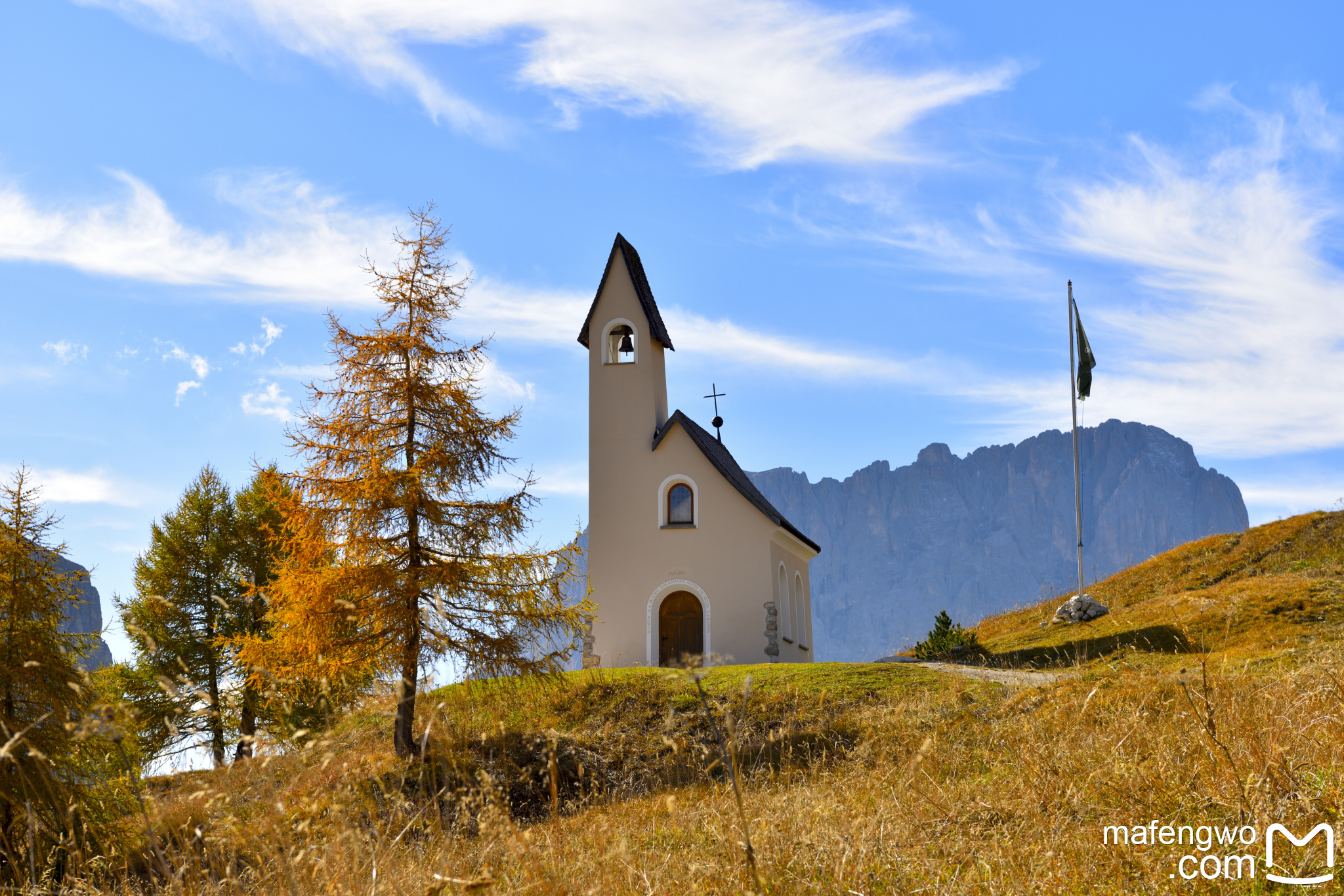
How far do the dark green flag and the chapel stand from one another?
8.68m

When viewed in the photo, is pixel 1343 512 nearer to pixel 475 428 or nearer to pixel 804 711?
pixel 804 711

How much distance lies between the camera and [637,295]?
22719 mm

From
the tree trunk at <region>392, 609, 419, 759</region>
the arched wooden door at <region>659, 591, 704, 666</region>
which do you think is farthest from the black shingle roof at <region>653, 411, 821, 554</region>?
the tree trunk at <region>392, 609, 419, 759</region>

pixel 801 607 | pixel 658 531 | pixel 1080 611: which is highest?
pixel 658 531

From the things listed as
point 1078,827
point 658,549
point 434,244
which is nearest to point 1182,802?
point 1078,827

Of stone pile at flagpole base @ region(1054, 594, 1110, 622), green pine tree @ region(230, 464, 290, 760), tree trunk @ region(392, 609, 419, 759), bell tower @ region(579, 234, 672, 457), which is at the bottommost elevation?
tree trunk @ region(392, 609, 419, 759)

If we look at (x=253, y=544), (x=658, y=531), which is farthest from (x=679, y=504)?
(x=253, y=544)

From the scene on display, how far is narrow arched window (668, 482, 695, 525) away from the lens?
70.4 feet

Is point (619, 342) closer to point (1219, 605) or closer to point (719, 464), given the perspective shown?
point (719, 464)

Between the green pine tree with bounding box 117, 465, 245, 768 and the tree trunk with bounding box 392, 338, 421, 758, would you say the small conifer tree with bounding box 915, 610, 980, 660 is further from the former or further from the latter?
the green pine tree with bounding box 117, 465, 245, 768

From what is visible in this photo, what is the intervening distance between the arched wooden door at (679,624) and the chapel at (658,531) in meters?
0.02

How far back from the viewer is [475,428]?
14.0 metres

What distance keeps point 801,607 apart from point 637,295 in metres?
9.85

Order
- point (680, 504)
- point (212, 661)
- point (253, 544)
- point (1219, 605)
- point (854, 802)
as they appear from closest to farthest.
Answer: point (854, 802), point (1219, 605), point (212, 661), point (680, 504), point (253, 544)
